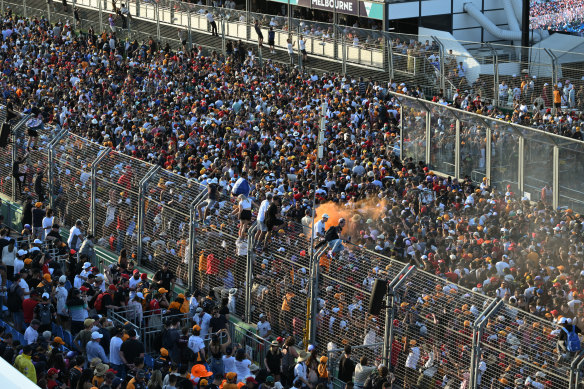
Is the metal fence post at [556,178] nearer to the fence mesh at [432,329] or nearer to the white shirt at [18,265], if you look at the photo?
the fence mesh at [432,329]

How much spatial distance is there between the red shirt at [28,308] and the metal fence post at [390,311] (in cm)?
523

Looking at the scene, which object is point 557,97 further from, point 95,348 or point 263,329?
point 95,348

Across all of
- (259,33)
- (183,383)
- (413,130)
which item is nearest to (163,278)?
(183,383)

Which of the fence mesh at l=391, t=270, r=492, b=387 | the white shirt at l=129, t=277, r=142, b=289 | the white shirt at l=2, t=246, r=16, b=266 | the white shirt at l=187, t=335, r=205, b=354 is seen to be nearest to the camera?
the fence mesh at l=391, t=270, r=492, b=387

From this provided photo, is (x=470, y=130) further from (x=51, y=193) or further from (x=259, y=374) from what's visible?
(x=259, y=374)

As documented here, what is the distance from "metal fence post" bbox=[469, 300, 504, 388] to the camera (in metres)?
14.6

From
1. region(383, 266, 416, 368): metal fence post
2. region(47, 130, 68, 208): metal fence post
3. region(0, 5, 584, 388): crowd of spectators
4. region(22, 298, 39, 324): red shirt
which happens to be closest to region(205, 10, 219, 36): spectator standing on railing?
region(0, 5, 584, 388): crowd of spectators

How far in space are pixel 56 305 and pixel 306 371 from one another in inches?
164

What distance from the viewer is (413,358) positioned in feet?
51.1

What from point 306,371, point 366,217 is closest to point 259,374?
point 306,371

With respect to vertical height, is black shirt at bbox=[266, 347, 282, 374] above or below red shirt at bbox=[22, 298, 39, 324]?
below

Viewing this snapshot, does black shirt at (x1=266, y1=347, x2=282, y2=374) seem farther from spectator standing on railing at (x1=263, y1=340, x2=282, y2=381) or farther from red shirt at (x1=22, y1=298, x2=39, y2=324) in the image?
red shirt at (x1=22, y1=298, x2=39, y2=324)

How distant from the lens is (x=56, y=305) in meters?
16.5

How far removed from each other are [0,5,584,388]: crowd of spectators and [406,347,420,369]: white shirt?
3 centimetres
